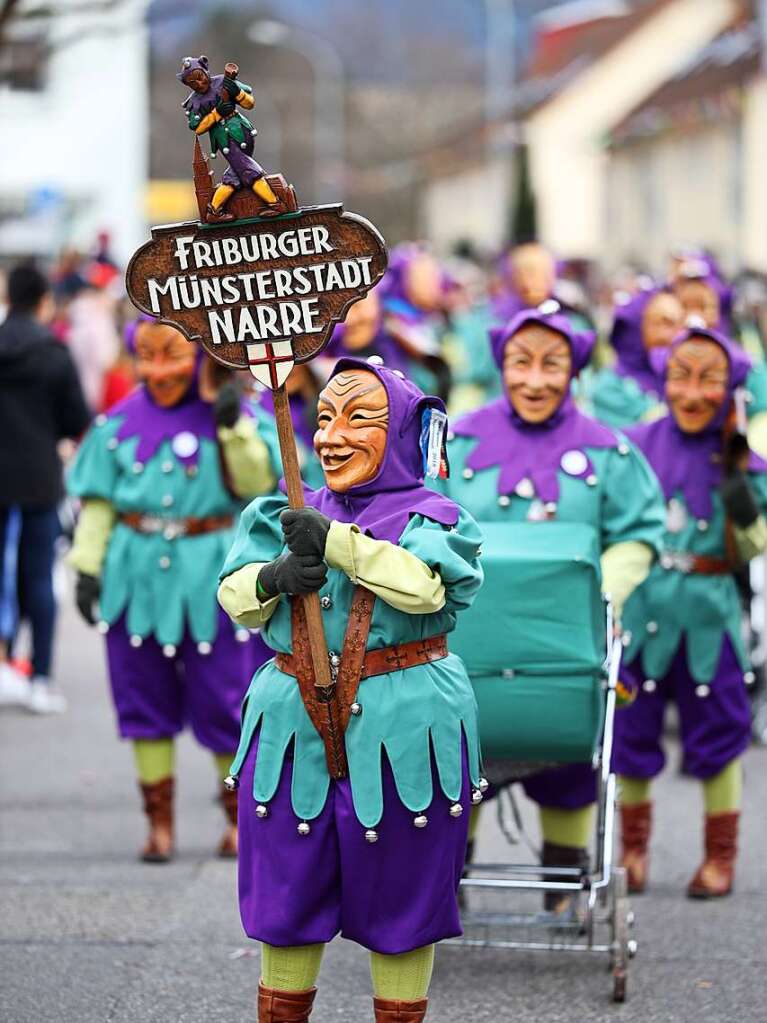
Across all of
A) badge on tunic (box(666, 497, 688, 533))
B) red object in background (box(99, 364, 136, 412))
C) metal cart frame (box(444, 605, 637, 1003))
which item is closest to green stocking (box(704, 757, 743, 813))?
badge on tunic (box(666, 497, 688, 533))

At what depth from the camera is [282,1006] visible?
4.86 metres

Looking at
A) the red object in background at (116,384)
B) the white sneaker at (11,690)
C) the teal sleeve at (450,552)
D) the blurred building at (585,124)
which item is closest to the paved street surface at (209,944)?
the teal sleeve at (450,552)

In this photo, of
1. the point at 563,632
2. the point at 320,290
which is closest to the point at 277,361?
the point at 320,290

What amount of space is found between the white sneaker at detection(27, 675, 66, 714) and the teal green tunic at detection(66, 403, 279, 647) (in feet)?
11.3

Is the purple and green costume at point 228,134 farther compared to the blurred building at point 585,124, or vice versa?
the blurred building at point 585,124

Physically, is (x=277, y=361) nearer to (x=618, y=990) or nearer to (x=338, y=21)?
(x=618, y=990)

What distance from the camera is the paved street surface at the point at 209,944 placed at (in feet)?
19.5

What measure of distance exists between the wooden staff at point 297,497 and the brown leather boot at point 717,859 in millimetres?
2760

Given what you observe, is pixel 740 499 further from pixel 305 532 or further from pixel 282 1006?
pixel 282 1006

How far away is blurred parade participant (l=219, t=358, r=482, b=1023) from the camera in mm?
4809

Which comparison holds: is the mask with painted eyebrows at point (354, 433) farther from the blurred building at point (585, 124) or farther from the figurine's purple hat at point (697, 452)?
the blurred building at point (585, 124)

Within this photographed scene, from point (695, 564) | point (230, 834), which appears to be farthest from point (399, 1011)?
point (230, 834)

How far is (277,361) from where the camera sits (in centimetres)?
478

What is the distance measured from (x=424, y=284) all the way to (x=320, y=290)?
9281 millimetres
